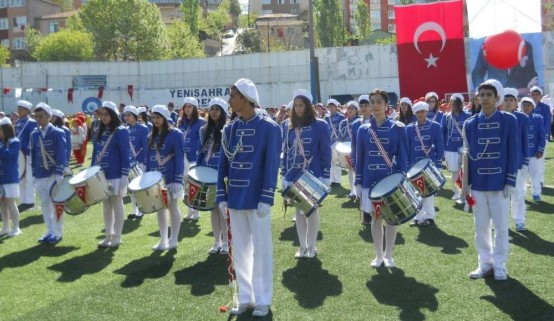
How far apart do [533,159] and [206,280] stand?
6.99m

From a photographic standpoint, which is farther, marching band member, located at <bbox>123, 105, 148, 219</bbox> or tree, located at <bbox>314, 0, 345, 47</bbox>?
tree, located at <bbox>314, 0, 345, 47</bbox>

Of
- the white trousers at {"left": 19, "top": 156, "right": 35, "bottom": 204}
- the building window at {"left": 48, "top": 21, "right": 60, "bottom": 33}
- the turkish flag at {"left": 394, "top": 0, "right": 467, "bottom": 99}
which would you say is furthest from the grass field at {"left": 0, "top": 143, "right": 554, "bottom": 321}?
the building window at {"left": 48, "top": 21, "right": 60, "bottom": 33}

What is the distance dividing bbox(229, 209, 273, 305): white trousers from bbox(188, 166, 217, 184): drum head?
1603 mm

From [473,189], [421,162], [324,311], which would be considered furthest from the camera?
[421,162]

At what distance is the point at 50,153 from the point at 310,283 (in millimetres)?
4602

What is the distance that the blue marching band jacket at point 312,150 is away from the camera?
779 cm

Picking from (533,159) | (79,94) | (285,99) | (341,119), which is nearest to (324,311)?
(533,159)

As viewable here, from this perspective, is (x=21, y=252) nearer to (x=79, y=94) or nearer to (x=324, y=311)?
(x=324, y=311)

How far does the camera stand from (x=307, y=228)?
318 inches

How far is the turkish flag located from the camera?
2400cm

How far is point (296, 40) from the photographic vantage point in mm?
93875

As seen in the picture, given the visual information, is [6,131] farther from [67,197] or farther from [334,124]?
[334,124]

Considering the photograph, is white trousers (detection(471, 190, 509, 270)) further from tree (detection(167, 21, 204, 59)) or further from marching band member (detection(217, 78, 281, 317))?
tree (detection(167, 21, 204, 59))

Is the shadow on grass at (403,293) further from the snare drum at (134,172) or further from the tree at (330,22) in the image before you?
the tree at (330,22)
